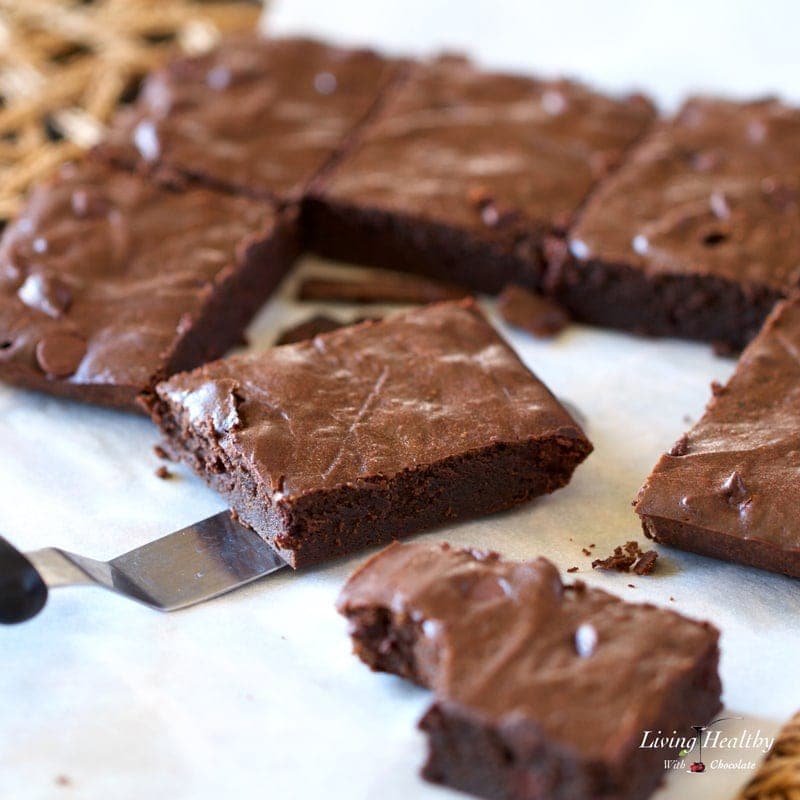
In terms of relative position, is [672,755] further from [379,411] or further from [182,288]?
[182,288]

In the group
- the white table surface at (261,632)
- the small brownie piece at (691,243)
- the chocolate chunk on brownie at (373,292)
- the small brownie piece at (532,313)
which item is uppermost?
the small brownie piece at (691,243)

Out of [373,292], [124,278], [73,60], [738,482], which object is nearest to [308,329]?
[373,292]

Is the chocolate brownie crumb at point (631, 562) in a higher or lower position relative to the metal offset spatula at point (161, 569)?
higher

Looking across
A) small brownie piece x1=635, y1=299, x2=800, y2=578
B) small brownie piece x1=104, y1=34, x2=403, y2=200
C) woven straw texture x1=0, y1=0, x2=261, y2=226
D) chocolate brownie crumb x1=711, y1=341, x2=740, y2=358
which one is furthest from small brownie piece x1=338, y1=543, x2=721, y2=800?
woven straw texture x1=0, y1=0, x2=261, y2=226

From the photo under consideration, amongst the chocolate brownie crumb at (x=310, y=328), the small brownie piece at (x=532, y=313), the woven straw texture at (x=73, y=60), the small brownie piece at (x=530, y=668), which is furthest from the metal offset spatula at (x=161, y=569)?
the woven straw texture at (x=73, y=60)

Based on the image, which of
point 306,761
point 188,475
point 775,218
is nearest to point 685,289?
point 775,218

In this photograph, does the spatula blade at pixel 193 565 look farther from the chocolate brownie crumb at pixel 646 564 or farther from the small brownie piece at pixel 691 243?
the small brownie piece at pixel 691 243
